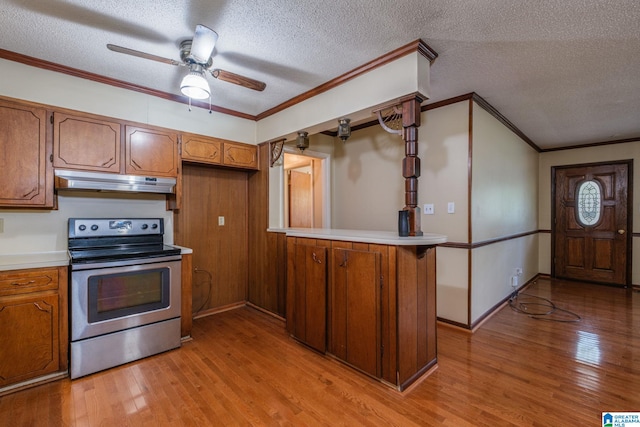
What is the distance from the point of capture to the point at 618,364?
2354mm

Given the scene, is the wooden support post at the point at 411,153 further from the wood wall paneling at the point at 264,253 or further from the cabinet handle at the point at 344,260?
the wood wall paneling at the point at 264,253

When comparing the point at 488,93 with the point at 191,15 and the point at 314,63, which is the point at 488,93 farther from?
the point at 191,15

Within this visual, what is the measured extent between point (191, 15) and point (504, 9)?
1.88 metres

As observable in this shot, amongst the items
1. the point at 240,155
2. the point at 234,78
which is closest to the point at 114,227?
the point at 240,155

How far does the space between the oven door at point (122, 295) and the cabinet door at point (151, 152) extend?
89 centimetres

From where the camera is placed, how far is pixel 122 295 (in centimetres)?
240

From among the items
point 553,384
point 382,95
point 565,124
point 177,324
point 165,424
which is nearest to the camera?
point 165,424

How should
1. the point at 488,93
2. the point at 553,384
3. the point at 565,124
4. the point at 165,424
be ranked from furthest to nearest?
1. the point at 565,124
2. the point at 488,93
3. the point at 553,384
4. the point at 165,424

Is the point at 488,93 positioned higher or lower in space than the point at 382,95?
higher

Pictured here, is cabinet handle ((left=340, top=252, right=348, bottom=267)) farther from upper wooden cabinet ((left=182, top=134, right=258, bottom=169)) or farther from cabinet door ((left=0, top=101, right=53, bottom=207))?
cabinet door ((left=0, top=101, right=53, bottom=207))

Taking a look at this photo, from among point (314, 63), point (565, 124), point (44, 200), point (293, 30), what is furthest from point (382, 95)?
point (565, 124)

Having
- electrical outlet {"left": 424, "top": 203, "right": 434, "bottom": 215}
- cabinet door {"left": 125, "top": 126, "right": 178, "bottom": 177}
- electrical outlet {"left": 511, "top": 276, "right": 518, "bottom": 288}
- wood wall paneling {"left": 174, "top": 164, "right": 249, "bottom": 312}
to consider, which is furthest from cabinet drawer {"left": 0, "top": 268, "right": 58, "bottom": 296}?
electrical outlet {"left": 511, "top": 276, "right": 518, "bottom": 288}

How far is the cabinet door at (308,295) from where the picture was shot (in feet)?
8.13

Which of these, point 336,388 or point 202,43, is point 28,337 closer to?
point 336,388
